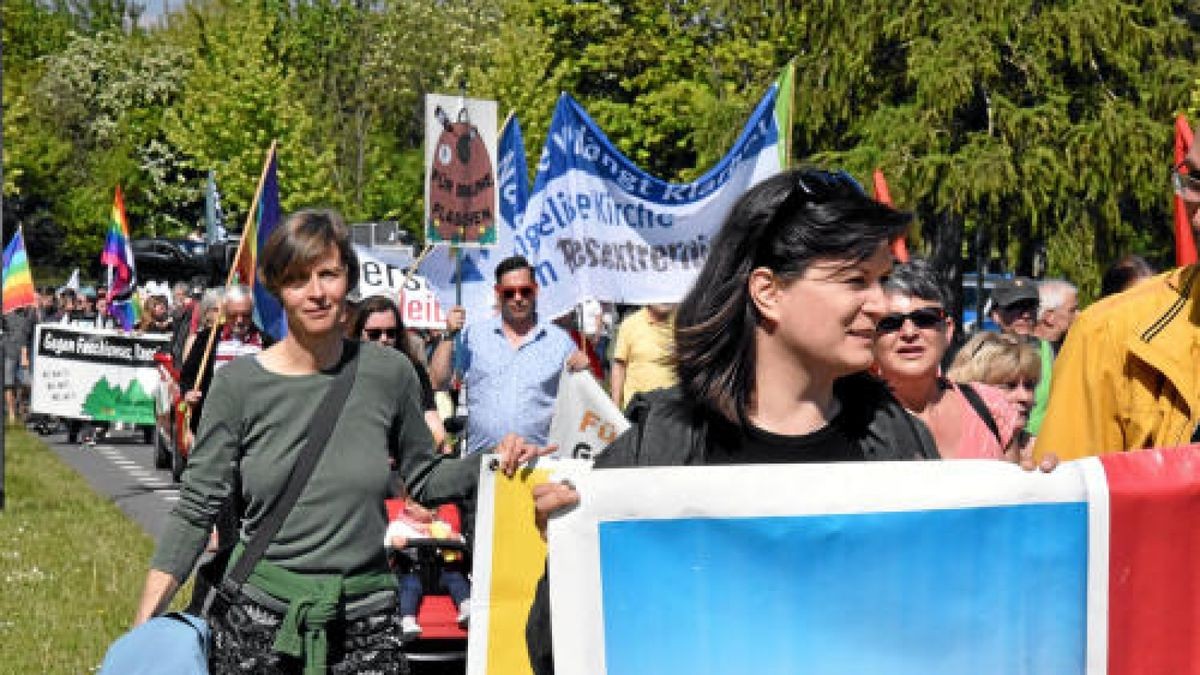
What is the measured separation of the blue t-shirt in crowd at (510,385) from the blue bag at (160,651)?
5.66 m

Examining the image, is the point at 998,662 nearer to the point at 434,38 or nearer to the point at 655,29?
the point at 655,29

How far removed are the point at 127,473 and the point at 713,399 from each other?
19.3 meters

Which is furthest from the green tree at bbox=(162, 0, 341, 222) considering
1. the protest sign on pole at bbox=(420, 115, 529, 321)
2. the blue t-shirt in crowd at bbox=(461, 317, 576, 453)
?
the blue t-shirt in crowd at bbox=(461, 317, 576, 453)

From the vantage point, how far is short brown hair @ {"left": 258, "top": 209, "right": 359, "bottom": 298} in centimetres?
564

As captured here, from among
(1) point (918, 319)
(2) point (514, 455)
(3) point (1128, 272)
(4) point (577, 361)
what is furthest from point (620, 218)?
(2) point (514, 455)

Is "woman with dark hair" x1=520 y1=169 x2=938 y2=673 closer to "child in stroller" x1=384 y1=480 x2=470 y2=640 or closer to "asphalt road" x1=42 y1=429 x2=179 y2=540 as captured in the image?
"child in stroller" x1=384 y1=480 x2=470 y2=640

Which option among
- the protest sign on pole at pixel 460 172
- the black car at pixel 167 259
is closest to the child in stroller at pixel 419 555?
the protest sign on pole at pixel 460 172

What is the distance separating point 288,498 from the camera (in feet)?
18.0

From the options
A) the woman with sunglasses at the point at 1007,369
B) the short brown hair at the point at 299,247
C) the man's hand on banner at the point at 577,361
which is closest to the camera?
the short brown hair at the point at 299,247

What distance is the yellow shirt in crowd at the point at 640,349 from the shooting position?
39.9ft

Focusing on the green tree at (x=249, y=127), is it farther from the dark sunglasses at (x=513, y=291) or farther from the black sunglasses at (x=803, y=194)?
the black sunglasses at (x=803, y=194)

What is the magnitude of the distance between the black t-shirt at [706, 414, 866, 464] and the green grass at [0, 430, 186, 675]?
241 inches

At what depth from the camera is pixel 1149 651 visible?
12.5ft

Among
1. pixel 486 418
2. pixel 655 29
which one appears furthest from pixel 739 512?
pixel 655 29
